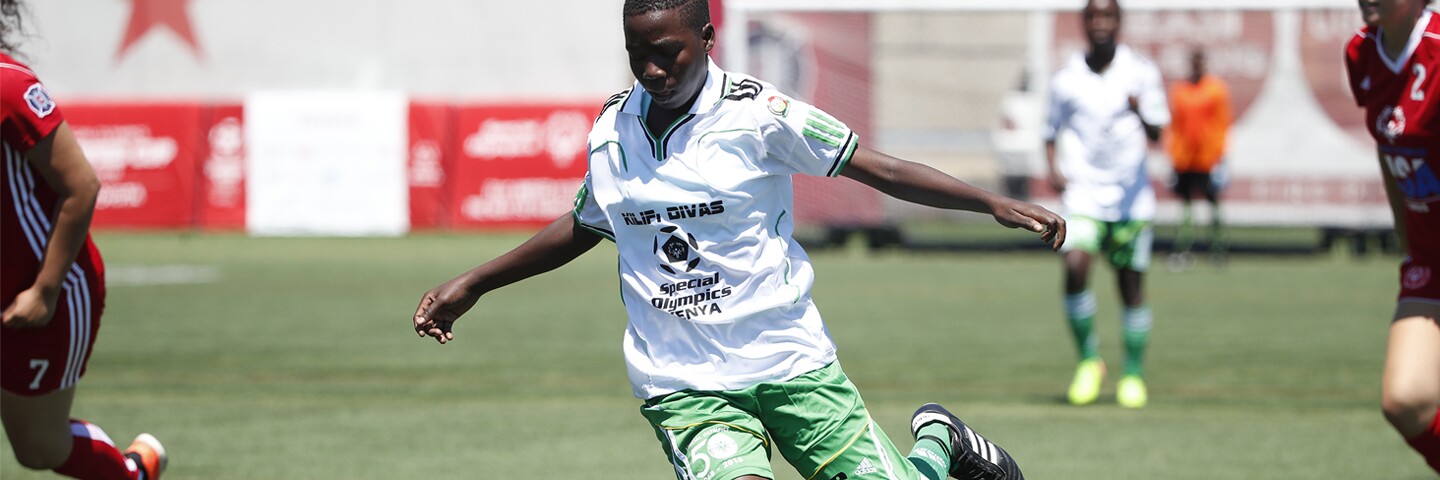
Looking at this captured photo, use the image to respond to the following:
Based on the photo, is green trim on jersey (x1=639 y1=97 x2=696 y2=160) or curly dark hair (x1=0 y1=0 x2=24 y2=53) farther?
curly dark hair (x1=0 y1=0 x2=24 y2=53)

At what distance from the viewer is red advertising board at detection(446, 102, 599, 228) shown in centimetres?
2702

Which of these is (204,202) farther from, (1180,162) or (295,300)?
(1180,162)

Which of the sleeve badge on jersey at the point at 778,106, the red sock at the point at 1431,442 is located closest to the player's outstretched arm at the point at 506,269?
the sleeve badge on jersey at the point at 778,106

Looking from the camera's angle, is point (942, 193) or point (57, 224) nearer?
point (942, 193)

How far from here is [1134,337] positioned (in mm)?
9844

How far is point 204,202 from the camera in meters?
27.6

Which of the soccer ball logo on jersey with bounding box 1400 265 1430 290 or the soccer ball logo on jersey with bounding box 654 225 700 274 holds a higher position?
the soccer ball logo on jersey with bounding box 654 225 700 274

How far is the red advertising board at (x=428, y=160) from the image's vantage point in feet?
88.7

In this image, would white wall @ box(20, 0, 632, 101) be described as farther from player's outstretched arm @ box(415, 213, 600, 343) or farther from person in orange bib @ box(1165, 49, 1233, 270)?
player's outstretched arm @ box(415, 213, 600, 343)

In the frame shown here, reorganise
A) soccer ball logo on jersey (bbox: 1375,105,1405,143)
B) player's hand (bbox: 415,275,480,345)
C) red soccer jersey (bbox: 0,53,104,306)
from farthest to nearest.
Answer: soccer ball logo on jersey (bbox: 1375,105,1405,143)
player's hand (bbox: 415,275,480,345)
red soccer jersey (bbox: 0,53,104,306)

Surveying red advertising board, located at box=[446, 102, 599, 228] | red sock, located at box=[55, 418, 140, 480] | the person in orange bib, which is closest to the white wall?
red advertising board, located at box=[446, 102, 599, 228]

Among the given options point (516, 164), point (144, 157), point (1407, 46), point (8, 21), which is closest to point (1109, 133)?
point (1407, 46)

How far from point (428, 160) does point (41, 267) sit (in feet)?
73.3

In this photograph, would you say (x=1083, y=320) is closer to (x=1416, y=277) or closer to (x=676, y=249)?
(x=1416, y=277)
